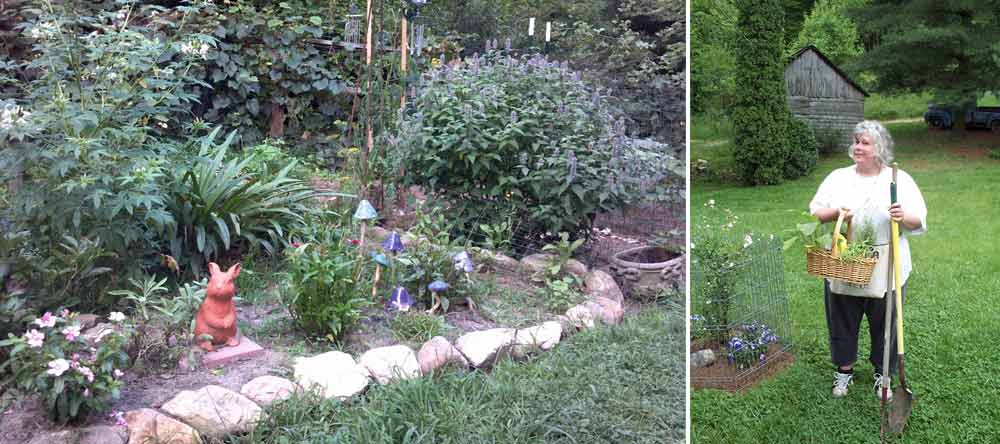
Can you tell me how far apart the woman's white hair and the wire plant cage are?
814 mm

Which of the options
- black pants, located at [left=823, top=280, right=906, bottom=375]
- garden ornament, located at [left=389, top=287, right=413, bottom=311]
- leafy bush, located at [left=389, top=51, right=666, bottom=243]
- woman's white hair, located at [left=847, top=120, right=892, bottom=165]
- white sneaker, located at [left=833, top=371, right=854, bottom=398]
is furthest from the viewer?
leafy bush, located at [left=389, top=51, right=666, bottom=243]

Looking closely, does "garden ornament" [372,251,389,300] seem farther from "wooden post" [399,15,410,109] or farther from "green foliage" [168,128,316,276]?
"wooden post" [399,15,410,109]

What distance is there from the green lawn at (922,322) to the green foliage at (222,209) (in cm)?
193

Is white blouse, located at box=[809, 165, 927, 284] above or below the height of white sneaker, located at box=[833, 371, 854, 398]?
above

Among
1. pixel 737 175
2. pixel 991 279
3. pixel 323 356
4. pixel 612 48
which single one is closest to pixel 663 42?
pixel 612 48

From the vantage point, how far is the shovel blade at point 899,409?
301 cm

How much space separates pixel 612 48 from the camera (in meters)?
5.64

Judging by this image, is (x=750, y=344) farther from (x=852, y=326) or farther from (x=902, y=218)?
(x=902, y=218)

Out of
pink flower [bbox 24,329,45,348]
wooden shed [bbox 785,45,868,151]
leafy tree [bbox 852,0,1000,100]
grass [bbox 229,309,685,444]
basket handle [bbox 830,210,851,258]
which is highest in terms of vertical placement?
leafy tree [bbox 852,0,1000,100]

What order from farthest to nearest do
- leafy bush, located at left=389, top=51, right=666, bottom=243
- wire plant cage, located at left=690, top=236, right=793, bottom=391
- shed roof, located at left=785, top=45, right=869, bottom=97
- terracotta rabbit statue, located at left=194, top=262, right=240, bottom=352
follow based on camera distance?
shed roof, located at left=785, top=45, right=869, bottom=97 → leafy bush, located at left=389, top=51, right=666, bottom=243 → wire plant cage, located at left=690, top=236, right=793, bottom=391 → terracotta rabbit statue, located at left=194, top=262, right=240, bottom=352

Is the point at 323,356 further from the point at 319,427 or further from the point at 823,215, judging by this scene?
the point at 823,215

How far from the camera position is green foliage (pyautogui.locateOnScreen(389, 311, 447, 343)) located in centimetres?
306

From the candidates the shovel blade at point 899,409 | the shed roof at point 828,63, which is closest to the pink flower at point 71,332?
the shovel blade at point 899,409

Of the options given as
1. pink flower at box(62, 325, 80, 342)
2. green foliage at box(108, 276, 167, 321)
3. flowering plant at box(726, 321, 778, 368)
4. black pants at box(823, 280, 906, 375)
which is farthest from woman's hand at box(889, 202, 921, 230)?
pink flower at box(62, 325, 80, 342)
